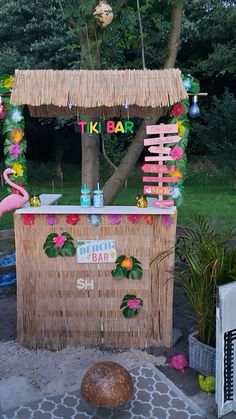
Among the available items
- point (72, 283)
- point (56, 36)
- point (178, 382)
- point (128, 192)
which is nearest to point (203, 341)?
point (178, 382)

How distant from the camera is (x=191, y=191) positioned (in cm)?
1214

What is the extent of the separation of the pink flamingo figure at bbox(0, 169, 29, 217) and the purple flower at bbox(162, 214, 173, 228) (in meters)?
1.22

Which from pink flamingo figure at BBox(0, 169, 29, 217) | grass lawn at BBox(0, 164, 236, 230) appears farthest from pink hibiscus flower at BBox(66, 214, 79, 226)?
grass lawn at BBox(0, 164, 236, 230)

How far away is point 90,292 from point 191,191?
856 cm

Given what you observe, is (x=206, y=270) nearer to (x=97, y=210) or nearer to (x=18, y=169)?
(x=97, y=210)

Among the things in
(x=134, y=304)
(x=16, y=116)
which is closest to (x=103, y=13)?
(x=16, y=116)

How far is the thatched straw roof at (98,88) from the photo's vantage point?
3.63m

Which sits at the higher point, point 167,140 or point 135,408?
point 167,140

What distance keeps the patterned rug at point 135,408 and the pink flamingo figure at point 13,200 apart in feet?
5.18

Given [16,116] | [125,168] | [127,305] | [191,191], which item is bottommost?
[127,305]

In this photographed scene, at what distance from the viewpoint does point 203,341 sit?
3635 mm

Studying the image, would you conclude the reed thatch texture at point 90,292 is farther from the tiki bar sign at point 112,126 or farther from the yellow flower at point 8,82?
the yellow flower at point 8,82

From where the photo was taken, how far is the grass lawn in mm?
8885

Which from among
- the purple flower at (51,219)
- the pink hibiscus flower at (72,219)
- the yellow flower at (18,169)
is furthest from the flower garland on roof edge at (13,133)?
the pink hibiscus flower at (72,219)
